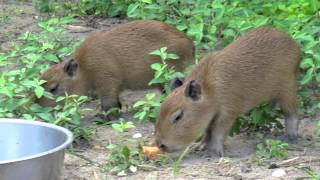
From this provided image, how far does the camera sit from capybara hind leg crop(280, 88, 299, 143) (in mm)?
6750

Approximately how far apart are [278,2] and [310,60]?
188 centimetres

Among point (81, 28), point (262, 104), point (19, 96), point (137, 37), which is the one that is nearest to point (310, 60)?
point (262, 104)

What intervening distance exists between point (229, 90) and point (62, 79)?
170 centimetres

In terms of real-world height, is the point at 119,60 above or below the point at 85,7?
above

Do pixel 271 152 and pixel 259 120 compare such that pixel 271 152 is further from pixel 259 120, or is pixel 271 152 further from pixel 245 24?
pixel 245 24

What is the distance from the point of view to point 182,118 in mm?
6387

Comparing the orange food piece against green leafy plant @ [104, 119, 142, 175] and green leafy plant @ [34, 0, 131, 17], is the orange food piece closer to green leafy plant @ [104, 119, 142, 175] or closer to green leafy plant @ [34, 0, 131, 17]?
green leafy plant @ [104, 119, 142, 175]

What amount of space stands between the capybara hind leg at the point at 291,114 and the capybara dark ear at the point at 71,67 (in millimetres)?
1836

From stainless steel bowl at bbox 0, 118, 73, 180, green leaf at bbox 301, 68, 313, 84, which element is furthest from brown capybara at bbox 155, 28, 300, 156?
stainless steel bowl at bbox 0, 118, 73, 180

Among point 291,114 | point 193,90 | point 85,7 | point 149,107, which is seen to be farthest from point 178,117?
point 85,7

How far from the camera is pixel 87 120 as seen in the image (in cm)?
754

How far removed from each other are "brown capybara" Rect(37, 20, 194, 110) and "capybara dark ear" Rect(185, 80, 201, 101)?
1.18 m

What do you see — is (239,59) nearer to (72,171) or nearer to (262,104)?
(262,104)

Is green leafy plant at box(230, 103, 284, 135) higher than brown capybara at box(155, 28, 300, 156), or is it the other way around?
brown capybara at box(155, 28, 300, 156)
